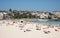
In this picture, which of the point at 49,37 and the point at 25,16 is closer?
the point at 49,37

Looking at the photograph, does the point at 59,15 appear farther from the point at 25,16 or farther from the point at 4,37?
the point at 4,37

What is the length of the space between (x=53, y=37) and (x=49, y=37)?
10 cm

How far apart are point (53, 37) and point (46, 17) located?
25431 mm

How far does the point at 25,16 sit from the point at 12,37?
81.4 feet

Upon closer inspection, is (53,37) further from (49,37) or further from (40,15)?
(40,15)

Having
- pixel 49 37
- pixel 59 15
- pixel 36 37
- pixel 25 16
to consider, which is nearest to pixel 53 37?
pixel 49 37

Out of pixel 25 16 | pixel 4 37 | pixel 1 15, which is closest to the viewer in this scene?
Answer: pixel 4 37

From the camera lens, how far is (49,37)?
144 inches

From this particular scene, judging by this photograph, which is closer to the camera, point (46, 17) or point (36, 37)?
point (36, 37)

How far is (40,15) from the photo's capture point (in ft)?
98.1

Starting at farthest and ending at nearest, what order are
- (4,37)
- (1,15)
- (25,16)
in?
(25,16), (1,15), (4,37)

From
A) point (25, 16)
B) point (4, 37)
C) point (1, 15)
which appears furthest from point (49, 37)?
point (25, 16)

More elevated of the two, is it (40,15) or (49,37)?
(49,37)

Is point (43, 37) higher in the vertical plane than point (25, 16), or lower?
higher
